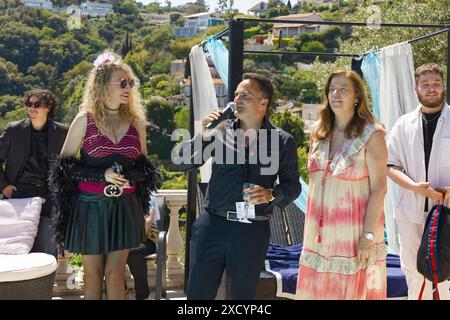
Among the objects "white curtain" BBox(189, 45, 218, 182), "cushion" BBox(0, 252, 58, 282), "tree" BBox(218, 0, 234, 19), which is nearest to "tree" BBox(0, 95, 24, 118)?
"tree" BBox(218, 0, 234, 19)

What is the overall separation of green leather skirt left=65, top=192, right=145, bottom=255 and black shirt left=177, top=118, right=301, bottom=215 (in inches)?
17.2

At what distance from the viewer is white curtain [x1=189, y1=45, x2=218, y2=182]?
484cm

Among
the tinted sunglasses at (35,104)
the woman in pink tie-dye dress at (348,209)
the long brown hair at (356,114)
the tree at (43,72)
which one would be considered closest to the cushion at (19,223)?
the tinted sunglasses at (35,104)

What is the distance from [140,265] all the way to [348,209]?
1642mm

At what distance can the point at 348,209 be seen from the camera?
2674mm

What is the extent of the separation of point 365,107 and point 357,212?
48cm

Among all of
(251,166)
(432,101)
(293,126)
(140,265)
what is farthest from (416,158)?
(293,126)

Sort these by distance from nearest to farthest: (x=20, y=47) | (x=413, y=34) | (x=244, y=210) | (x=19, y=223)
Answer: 1. (x=244, y=210)
2. (x=19, y=223)
3. (x=413, y=34)
4. (x=20, y=47)

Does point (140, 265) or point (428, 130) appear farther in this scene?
point (140, 265)

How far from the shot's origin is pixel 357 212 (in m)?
2.67

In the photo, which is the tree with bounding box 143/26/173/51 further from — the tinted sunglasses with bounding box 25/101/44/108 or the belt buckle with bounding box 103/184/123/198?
the belt buckle with bounding box 103/184/123/198

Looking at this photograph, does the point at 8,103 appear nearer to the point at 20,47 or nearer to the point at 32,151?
the point at 20,47

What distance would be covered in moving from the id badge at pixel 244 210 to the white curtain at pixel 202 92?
2170 millimetres

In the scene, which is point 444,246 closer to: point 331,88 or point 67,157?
point 331,88
